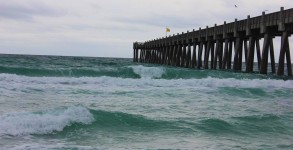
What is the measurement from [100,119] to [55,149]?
2987 mm

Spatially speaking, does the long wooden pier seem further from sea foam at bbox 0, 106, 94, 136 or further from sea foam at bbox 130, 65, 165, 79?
sea foam at bbox 0, 106, 94, 136

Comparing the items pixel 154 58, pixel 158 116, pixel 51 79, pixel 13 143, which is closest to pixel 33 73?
pixel 51 79

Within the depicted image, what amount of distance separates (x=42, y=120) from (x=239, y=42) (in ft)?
66.4

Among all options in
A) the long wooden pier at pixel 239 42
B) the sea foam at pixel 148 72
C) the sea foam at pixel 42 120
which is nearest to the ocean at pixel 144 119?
the sea foam at pixel 42 120

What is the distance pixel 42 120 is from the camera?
8.62 m

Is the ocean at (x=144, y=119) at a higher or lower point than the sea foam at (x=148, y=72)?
lower

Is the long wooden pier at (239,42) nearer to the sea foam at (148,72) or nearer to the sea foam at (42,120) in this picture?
the sea foam at (148,72)

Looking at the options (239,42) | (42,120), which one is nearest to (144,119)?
(42,120)

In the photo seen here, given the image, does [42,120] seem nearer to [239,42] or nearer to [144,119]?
[144,119]

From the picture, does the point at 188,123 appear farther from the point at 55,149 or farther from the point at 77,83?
the point at 77,83

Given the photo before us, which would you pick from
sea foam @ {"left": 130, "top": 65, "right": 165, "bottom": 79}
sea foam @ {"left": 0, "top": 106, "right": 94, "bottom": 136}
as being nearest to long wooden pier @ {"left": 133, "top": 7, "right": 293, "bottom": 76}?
sea foam @ {"left": 130, "top": 65, "right": 165, "bottom": 79}

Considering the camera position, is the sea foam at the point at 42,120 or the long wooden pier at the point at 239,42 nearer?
the sea foam at the point at 42,120

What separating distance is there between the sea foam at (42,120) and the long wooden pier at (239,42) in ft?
45.1

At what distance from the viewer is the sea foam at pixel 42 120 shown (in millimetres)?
8062
